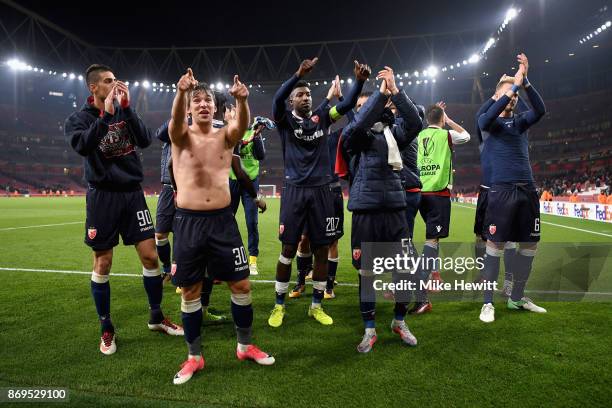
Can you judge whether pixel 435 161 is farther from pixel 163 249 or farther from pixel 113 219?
pixel 163 249

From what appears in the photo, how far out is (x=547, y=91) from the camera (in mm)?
48531

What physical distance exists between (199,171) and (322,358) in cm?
182

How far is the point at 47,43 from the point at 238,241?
38.6 metres

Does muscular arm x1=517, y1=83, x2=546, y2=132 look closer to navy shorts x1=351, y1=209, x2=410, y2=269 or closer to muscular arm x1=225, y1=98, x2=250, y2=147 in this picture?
navy shorts x1=351, y1=209, x2=410, y2=269

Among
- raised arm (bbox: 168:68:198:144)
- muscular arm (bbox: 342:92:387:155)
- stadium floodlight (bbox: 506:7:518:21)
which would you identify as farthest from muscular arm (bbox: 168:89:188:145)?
stadium floodlight (bbox: 506:7:518:21)

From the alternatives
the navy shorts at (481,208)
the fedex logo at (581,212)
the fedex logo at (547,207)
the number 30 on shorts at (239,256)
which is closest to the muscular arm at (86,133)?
the number 30 on shorts at (239,256)

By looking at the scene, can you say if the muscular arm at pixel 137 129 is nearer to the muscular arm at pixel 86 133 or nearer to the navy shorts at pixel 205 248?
the muscular arm at pixel 86 133

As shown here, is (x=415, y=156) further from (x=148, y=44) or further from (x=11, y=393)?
(x=148, y=44)

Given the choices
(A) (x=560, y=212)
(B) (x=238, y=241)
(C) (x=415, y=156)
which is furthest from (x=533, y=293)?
(A) (x=560, y=212)

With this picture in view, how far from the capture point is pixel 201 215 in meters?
3.04

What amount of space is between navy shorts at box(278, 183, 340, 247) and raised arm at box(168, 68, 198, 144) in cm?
157

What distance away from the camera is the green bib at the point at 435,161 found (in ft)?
16.3

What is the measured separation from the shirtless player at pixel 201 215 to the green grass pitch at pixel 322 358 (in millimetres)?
368

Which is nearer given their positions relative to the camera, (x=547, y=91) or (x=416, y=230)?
(x=416, y=230)
